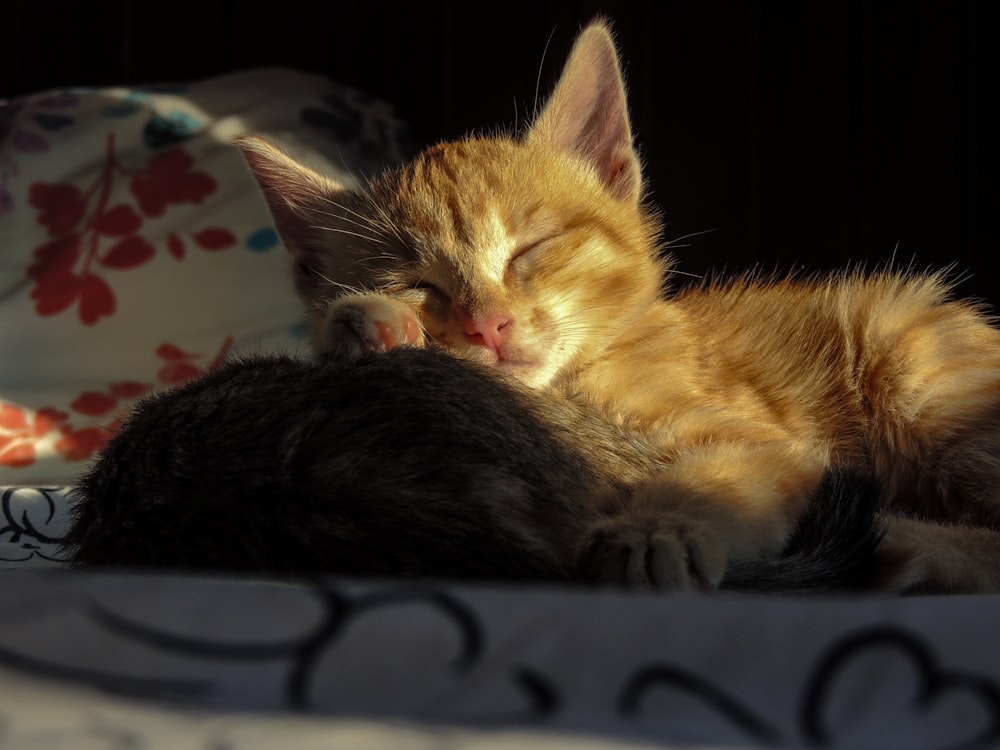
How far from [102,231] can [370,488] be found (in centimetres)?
186

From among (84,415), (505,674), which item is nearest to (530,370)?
(505,674)

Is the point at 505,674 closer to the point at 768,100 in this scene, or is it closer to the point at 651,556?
the point at 651,556

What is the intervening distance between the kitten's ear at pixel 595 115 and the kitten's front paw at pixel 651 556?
2.58 feet

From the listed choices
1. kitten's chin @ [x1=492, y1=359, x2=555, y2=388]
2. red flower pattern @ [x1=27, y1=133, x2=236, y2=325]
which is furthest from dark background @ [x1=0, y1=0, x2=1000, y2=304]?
kitten's chin @ [x1=492, y1=359, x2=555, y2=388]

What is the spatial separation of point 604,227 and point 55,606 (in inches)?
38.4

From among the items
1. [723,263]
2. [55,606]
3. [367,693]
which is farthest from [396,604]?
[723,263]

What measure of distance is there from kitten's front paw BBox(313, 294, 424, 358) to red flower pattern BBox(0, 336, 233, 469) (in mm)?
748

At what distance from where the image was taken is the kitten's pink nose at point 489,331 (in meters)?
1.12

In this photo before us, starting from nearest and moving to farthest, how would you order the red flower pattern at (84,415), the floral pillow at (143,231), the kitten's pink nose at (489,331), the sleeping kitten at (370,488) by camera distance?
the sleeping kitten at (370,488), the kitten's pink nose at (489,331), the red flower pattern at (84,415), the floral pillow at (143,231)

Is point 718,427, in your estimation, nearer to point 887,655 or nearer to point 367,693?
point 887,655

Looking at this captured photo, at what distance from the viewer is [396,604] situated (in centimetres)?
55

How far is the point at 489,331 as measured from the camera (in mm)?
1121

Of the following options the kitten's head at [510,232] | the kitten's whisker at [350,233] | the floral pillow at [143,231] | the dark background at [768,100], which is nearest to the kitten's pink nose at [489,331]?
the kitten's head at [510,232]

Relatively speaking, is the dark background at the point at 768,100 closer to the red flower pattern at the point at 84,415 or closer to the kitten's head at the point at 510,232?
the kitten's head at the point at 510,232
